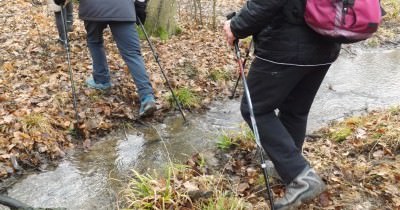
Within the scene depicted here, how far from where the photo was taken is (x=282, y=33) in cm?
288

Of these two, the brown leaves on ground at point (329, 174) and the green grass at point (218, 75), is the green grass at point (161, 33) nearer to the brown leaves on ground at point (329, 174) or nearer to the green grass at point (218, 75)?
the green grass at point (218, 75)

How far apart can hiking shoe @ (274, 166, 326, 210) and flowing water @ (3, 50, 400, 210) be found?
1.58m

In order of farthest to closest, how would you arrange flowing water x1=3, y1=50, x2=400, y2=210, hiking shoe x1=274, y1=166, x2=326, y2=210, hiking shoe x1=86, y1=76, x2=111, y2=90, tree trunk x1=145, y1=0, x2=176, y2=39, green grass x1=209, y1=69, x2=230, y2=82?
1. tree trunk x1=145, y1=0, x2=176, y2=39
2. green grass x1=209, y1=69, x2=230, y2=82
3. hiking shoe x1=86, y1=76, x2=111, y2=90
4. flowing water x1=3, y1=50, x2=400, y2=210
5. hiking shoe x1=274, y1=166, x2=326, y2=210

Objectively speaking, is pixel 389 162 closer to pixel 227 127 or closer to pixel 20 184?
pixel 227 127

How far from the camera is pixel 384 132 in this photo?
4.70 meters

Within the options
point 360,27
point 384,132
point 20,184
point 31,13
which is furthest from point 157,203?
point 31,13

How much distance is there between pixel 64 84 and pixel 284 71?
14.2 ft

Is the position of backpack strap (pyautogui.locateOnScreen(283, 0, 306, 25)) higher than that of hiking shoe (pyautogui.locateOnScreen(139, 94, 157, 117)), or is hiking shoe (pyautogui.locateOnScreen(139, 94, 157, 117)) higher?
backpack strap (pyautogui.locateOnScreen(283, 0, 306, 25))

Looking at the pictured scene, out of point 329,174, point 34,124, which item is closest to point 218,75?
point 34,124

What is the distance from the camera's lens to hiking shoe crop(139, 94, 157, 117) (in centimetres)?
559

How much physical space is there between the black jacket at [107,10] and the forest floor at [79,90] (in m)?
1.28

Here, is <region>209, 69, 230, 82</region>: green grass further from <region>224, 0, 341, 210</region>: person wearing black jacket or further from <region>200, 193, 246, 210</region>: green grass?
<region>200, 193, 246, 210</region>: green grass

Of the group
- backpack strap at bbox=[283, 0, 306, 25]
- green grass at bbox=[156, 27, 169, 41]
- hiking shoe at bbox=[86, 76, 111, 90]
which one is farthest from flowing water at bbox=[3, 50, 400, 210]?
green grass at bbox=[156, 27, 169, 41]

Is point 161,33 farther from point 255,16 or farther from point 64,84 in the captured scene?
point 255,16
